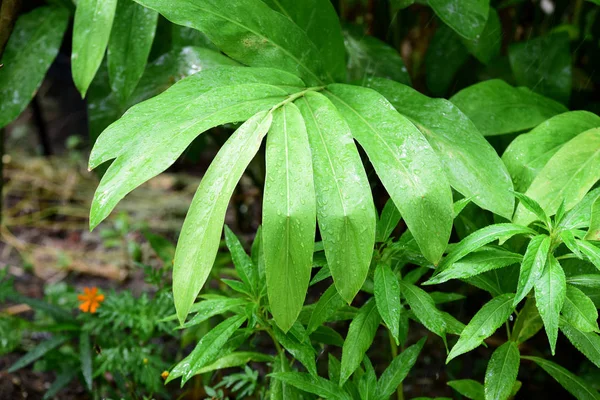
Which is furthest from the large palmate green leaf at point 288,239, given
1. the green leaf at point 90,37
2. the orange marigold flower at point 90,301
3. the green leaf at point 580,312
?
the orange marigold flower at point 90,301

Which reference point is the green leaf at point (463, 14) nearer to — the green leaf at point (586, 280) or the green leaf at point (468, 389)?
the green leaf at point (586, 280)

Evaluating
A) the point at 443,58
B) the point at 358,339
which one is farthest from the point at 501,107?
the point at 358,339

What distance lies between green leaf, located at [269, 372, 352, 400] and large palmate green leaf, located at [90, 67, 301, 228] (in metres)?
0.36

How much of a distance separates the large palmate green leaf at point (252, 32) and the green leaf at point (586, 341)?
59 cm

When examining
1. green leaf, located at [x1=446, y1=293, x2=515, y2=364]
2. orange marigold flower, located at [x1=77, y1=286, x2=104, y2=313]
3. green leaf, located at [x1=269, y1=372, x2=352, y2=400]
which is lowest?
orange marigold flower, located at [x1=77, y1=286, x2=104, y2=313]

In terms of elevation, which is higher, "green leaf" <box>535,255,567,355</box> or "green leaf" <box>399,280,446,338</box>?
"green leaf" <box>535,255,567,355</box>

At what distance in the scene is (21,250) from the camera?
2238 millimetres

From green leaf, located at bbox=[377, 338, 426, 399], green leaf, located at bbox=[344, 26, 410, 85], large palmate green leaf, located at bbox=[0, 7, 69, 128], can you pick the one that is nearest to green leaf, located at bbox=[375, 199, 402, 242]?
green leaf, located at bbox=[377, 338, 426, 399]

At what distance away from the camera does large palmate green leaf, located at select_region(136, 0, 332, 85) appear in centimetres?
106

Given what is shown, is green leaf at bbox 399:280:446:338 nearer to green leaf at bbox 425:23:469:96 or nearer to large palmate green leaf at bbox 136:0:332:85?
large palmate green leaf at bbox 136:0:332:85

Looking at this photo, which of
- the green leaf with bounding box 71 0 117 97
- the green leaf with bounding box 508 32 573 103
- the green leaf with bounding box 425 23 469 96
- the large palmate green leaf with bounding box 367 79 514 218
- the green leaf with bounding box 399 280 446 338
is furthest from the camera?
the green leaf with bounding box 425 23 469 96

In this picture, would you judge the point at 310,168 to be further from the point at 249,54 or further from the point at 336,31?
the point at 336,31

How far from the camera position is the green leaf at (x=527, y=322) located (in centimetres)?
103

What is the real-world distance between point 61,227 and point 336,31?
4.92ft
